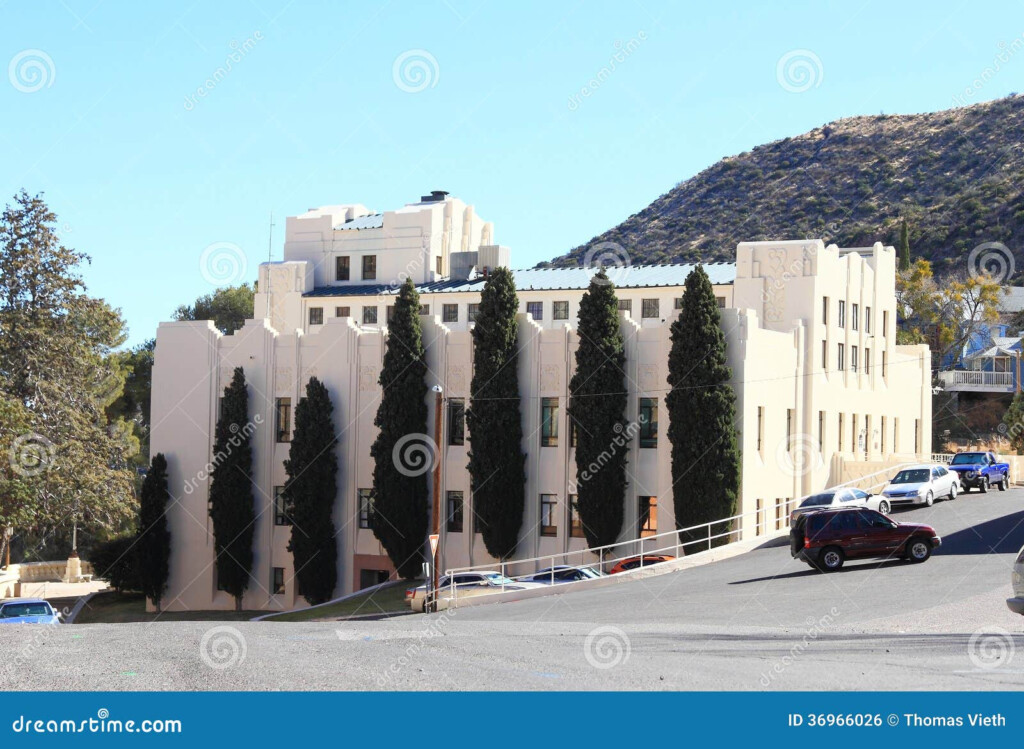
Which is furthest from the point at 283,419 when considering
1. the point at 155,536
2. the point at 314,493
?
the point at 155,536

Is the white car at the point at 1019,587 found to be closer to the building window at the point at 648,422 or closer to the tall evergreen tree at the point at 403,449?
the building window at the point at 648,422

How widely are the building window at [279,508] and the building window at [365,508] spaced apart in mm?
3382

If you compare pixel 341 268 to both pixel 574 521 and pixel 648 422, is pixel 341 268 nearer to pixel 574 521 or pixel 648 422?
pixel 574 521

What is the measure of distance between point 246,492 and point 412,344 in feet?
31.9

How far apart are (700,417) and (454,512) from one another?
35.4 feet

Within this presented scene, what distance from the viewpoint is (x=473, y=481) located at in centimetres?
4750

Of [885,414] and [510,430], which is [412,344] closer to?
[510,430]

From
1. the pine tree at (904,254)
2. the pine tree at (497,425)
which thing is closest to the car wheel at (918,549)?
the pine tree at (497,425)

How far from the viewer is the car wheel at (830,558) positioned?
33062mm

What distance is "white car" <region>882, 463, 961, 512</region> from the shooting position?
45.3 m

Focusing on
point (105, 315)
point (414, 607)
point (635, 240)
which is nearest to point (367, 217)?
point (105, 315)

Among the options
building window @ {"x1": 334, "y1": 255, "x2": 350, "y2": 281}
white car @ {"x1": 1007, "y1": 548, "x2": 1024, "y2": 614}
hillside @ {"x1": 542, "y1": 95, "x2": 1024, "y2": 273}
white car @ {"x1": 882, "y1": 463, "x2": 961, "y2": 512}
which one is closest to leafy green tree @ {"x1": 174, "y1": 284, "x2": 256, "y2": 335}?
building window @ {"x1": 334, "y1": 255, "x2": 350, "y2": 281}

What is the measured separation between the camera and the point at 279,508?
5247 cm

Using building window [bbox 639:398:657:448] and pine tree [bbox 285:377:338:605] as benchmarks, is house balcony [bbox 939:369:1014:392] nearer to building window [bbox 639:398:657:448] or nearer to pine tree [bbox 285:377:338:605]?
building window [bbox 639:398:657:448]
